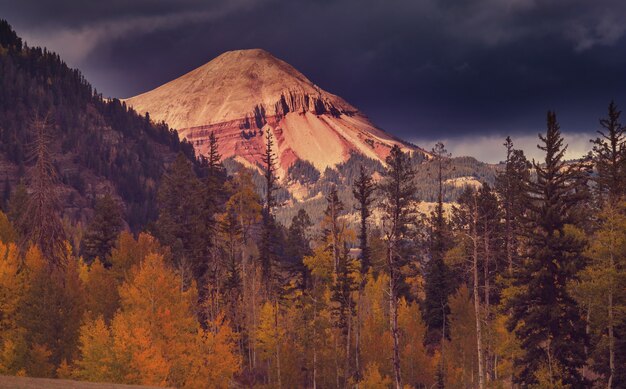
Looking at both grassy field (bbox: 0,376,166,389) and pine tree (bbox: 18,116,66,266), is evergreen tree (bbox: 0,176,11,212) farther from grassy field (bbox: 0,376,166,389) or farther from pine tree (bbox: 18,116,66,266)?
grassy field (bbox: 0,376,166,389)

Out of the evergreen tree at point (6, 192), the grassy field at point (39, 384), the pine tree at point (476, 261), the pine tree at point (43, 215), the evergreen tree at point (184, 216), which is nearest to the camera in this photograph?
the grassy field at point (39, 384)

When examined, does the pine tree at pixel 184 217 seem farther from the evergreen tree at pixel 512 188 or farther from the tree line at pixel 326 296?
the evergreen tree at pixel 512 188

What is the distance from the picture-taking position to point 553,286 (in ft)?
101

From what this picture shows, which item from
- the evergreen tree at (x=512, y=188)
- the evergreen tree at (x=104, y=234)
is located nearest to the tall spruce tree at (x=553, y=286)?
the evergreen tree at (x=512, y=188)

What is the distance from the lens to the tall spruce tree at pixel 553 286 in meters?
30.1

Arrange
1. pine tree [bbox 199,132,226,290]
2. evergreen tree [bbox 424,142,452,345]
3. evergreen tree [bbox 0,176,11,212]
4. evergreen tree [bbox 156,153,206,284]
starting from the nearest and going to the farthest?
pine tree [bbox 199,132,226,290], evergreen tree [bbox 156,153,206,284], evergreen tree [bbox 424,142,452,345], evergreen tree [bbox 0,176,11,212]

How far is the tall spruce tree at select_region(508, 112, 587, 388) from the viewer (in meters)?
30.1

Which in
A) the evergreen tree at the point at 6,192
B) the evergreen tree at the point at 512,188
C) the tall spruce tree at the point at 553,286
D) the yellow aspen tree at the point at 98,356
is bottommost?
the yellow aspen tree at the point at 98,356

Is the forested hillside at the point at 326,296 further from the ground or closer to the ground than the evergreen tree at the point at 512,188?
closer to the ground

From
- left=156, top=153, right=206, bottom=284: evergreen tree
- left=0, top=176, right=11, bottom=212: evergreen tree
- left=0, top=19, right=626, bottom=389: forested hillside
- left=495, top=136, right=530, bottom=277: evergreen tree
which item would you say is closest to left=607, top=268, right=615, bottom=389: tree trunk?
left=0, top=19, right=626, bottom=389: forested hillside

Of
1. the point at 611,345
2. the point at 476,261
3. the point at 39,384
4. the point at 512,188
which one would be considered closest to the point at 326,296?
the point at 512,188

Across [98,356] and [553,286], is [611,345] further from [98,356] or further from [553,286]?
[98,356]

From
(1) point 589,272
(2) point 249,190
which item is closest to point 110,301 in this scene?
(2) point 249,190

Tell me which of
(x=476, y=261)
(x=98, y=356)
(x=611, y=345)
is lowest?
(x=98, y=356)
